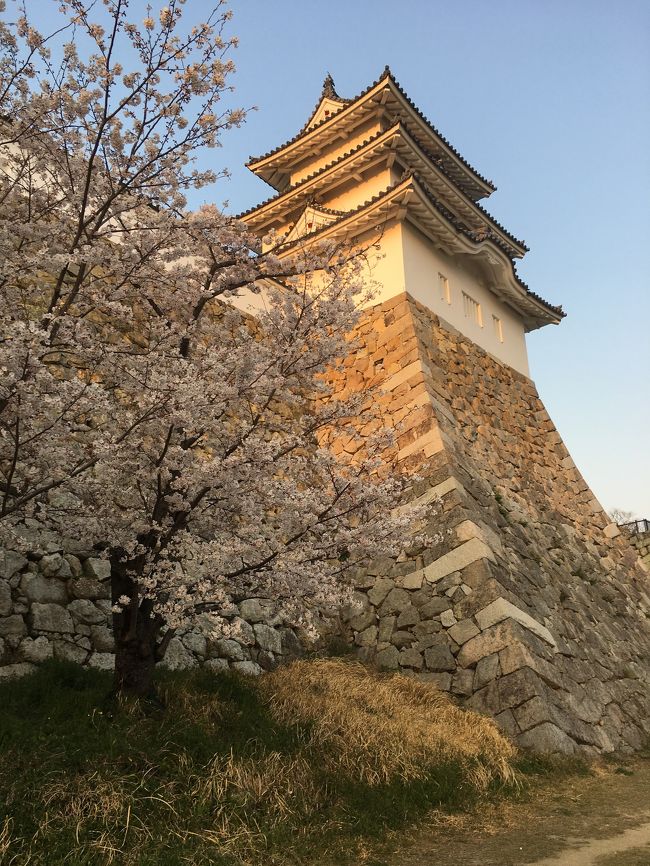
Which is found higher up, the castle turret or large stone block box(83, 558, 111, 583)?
the castle turret

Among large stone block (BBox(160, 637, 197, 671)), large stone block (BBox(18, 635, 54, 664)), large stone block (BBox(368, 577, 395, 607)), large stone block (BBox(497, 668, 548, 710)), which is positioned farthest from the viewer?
large stone block (BBox(368, 577, 395, 607))

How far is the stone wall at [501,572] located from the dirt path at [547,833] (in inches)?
30.3

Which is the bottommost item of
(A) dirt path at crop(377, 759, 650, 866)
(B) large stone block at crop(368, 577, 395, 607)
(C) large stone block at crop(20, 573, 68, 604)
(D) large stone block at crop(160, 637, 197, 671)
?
(A) dirt path at crop(377, 759, 650, 866)

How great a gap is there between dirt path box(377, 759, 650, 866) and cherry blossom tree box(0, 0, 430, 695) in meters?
1.65

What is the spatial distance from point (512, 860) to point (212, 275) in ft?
14.7

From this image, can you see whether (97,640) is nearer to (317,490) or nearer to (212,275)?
(317,490)

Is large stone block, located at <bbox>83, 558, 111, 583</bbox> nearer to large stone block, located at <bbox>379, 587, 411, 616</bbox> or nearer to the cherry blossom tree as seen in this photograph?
the cherry blossom tree

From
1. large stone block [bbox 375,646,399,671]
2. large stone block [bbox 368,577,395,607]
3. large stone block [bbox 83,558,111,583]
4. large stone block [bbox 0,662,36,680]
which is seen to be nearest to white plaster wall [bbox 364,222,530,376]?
large stone block [bbox 368,577,395,607]

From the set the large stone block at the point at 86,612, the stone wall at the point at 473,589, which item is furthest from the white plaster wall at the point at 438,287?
the large stone block at the point at 86,612

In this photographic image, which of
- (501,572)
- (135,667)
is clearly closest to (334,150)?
(501,572)

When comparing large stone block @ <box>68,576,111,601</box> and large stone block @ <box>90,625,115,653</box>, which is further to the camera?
large stone block @ <box>68,576,111,601</box>

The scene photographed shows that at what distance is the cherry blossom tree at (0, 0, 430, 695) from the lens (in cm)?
410

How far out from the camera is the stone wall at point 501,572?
6.55m

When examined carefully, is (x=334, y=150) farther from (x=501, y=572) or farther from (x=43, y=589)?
(x=43, y=589)
